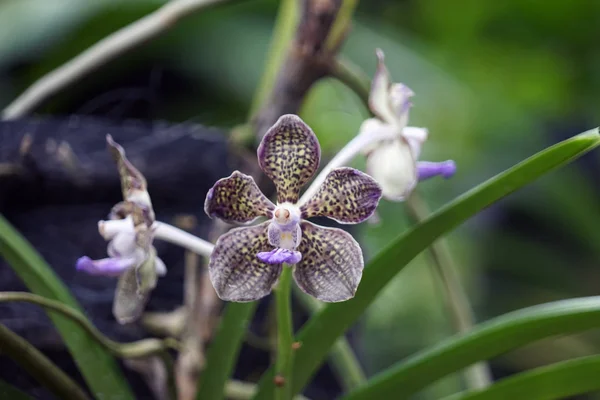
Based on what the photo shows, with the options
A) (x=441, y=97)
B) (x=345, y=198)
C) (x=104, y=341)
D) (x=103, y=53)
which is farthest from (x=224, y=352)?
(x=441, y=97)

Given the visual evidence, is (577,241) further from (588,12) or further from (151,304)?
(151,304)

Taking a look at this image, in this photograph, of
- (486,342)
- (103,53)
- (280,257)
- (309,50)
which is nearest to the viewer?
(280,257)

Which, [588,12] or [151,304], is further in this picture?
[588,12]

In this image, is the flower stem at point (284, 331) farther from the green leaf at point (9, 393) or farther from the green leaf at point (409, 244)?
the green leaf at point (9, 393)

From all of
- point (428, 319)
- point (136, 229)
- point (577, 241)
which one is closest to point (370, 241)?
point (428, 319)

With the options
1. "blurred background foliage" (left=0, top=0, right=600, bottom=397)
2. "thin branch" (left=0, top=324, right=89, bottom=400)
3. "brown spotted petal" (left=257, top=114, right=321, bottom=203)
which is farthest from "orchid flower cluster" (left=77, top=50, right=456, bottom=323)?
"blurred background foliage" (left=0, top=0, right=600, bottom=397)

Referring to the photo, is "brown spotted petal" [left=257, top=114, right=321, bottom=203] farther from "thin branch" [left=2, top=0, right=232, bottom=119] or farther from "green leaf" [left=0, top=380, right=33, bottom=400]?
"thin branch" [left=2, top=0, right=232, bottom=119]

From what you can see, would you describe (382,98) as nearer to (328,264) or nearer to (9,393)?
(328,264)
